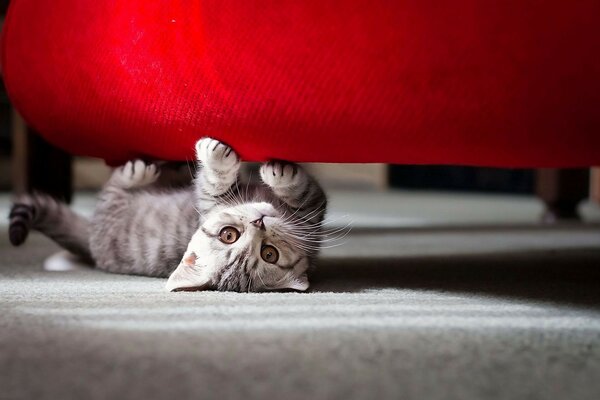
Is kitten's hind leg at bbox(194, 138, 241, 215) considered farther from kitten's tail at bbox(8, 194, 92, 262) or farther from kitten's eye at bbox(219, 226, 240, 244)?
kitten's tail at bbox(8, 194, 92, 262)

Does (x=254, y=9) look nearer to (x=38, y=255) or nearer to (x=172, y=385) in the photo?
(x=172, y=385)

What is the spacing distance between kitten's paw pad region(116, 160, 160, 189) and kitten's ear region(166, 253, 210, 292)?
0.31 m

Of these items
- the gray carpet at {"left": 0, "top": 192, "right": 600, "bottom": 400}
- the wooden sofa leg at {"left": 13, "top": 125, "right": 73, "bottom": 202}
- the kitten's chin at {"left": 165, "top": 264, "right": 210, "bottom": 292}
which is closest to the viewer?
the gray carpet at {"left": 0, "top": 192, "right": 600, "bottom": 400}

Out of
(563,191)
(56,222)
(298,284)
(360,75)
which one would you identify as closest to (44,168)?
(56,222)

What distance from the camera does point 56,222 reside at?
156 centimetres

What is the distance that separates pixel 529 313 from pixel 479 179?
3605 mm

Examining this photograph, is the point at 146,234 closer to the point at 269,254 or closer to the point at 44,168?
the point at 269,254

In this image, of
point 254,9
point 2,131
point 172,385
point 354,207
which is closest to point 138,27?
point 254,9

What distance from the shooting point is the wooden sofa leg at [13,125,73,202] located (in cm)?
209

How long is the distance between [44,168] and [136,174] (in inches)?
29.2

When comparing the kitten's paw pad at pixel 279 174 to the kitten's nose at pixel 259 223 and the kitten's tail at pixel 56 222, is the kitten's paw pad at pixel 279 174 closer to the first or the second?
the kitten's nose at pixel 259 223

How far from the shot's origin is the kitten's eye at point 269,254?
1224 millimetres

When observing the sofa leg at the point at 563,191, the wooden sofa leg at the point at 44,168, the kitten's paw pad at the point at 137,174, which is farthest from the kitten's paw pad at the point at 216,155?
the sofa leg at the point at 563,191

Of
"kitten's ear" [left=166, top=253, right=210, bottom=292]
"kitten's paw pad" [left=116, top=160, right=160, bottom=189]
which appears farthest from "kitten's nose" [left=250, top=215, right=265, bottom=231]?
"kitten's paw pad" [left=116, top=160, right=160, bottom=189]
